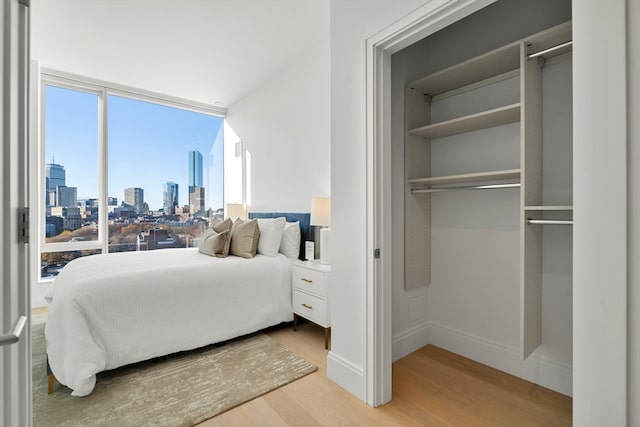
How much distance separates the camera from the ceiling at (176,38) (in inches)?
108

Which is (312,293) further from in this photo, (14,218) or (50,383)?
(14,218)

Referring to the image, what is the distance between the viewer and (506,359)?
2.19 metres

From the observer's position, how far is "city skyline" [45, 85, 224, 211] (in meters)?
4.07

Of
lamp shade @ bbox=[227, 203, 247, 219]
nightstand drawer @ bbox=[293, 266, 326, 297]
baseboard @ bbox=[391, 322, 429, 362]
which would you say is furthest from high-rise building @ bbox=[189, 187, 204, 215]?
baseboard @ bbox=[391, 322, 429, 362]

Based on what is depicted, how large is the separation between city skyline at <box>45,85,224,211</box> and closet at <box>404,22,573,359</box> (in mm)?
3692

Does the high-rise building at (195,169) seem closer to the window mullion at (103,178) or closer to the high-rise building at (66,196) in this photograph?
the window mullion at (103,178)

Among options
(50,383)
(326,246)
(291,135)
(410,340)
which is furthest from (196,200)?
(410,340)

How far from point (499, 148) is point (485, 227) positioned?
577 millimetres

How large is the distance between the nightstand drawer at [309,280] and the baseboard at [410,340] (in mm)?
682

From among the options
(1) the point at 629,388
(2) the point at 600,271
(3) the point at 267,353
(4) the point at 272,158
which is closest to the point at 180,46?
(4) the point at 272,158

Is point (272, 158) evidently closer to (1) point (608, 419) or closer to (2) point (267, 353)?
(2) point (267, 353)

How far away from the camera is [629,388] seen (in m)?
0.88

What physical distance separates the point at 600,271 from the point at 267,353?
7.21 ft

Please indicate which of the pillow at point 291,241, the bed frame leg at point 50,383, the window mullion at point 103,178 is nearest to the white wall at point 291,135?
the pillow at point 291,241
